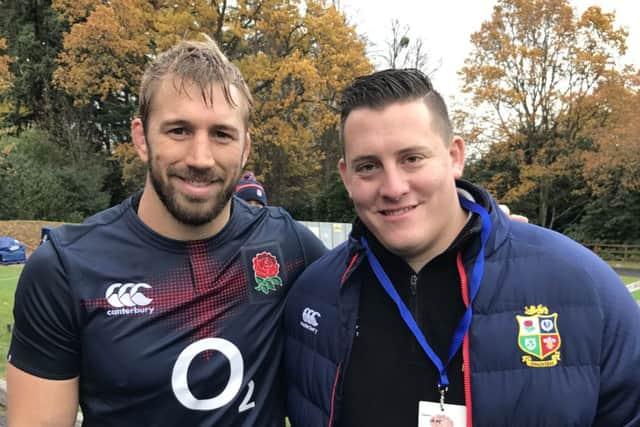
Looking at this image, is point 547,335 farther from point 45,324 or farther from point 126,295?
point 45,324

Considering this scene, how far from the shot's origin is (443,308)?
190 centimetres

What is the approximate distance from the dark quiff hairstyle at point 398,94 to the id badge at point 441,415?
957 millimetres

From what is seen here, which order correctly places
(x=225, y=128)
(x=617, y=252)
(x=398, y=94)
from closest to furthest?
(x=398, y=94) → (x=225, y=128) → (x=617, y=252)

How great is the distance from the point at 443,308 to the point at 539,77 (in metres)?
21.6

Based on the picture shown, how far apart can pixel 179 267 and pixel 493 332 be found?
1.27 metres

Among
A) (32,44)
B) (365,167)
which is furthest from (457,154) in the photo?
(32,44)

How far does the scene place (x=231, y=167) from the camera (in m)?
2.17

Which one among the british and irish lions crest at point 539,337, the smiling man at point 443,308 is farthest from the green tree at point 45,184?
the british and irish lions crest at point 539,337

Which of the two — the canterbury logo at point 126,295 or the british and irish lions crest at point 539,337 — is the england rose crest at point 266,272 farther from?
the british and irish lions crest at point 539,337

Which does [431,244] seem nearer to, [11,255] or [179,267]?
[179,267]

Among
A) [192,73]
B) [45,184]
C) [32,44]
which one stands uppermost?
[32,44]

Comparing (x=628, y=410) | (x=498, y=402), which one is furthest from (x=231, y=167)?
(x=628, y=410)

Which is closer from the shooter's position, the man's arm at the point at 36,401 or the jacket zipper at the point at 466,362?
the jacket zipper at the point at 466,362

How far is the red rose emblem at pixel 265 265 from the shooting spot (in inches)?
92.0
